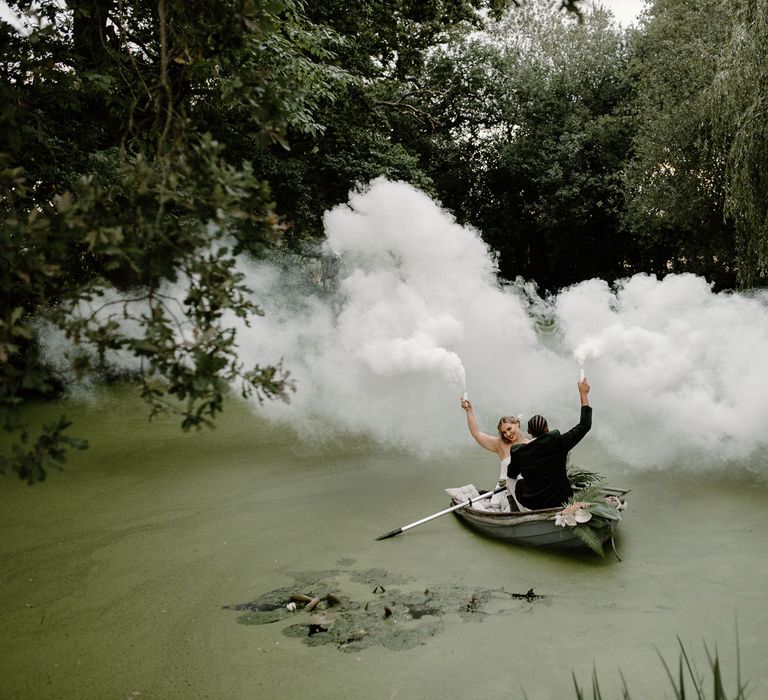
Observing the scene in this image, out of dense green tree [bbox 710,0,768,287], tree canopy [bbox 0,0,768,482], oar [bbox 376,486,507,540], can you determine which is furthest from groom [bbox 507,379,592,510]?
dense green tree [bbox 710,0,768,287]

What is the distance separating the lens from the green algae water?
4.42 meters

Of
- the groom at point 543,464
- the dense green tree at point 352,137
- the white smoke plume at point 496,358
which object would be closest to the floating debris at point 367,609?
the groom at point 543,464

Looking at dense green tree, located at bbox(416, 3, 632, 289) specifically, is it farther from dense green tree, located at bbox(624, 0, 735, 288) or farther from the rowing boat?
the rowing boat

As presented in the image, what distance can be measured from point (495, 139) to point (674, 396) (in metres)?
16.6

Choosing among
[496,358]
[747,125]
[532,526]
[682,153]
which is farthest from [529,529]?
[682,153]

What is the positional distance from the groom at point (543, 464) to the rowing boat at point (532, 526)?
0.28 metres

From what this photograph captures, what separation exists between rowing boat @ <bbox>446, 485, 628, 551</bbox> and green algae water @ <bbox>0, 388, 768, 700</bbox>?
0.45 ft

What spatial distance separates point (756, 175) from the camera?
32.9 feet

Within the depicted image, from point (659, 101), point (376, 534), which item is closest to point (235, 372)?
point (376, 534)

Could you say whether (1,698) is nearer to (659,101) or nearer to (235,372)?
(235,372)

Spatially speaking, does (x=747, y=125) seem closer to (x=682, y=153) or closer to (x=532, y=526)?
(x=532, y=526)

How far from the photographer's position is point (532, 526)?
246 inches

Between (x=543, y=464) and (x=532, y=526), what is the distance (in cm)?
52

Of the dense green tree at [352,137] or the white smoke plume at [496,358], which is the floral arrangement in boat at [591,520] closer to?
the white smoke plume at [496,358]
